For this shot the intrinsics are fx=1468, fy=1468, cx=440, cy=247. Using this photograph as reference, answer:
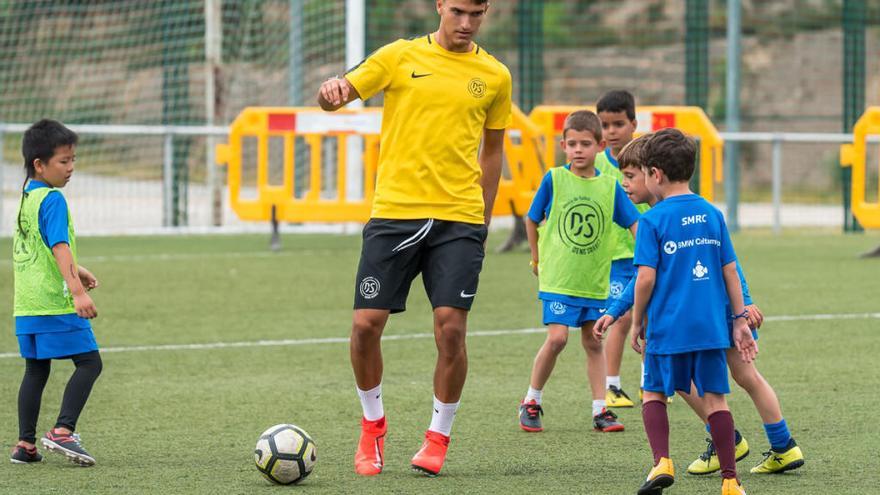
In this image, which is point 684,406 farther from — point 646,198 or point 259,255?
point 259,255

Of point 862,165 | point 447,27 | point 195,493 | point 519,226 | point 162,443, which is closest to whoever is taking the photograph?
point 195,493

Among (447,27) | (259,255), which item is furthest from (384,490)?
(259,255)

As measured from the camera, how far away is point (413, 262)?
5.44 m

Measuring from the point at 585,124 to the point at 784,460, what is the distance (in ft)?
5.85

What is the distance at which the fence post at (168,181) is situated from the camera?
17.1 metres

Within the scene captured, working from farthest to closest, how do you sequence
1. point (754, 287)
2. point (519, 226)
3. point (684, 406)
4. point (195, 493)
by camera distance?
point (519, 226), point (754, 287), point (684, 406), point (195, 493)

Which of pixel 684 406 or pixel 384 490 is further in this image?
pixel 684 406

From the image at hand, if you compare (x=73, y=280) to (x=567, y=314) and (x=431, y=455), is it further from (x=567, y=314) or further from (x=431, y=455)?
(x=567, y=314)

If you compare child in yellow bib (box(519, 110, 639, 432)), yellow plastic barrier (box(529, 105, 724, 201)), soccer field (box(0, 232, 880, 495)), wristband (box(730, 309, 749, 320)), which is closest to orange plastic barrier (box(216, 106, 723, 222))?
yellow plastic barrier (box(529, 105, 724, 201))

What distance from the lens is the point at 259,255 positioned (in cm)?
1448

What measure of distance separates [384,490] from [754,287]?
708cm

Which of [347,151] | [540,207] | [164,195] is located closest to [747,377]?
[540,207]

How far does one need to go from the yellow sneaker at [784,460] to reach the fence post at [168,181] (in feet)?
41.5

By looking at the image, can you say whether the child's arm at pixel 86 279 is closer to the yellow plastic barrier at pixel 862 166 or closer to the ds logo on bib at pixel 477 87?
Answer: the ds logo on bib at pixel 477 87
